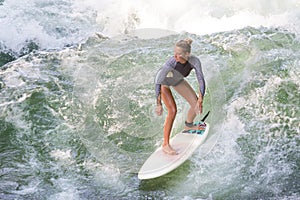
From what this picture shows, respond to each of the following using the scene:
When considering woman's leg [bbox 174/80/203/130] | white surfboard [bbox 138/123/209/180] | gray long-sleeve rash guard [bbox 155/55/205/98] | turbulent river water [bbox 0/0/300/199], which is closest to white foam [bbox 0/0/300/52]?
turbulent river water [bbox 0/0/300/199]

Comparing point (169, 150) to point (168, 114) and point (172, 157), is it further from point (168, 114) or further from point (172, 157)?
point (168, 114)

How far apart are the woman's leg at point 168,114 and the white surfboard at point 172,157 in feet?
0.24

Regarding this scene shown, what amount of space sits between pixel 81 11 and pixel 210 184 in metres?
6.02

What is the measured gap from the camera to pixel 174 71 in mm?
4113

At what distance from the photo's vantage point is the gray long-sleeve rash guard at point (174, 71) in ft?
13.3

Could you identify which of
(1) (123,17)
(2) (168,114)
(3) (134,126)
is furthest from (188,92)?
(1) (123,17)

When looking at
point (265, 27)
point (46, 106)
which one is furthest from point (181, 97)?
point (265, 27)

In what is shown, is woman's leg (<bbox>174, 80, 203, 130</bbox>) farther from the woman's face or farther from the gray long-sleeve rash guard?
the woman's face

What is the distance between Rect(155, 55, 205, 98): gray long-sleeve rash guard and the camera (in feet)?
13.3

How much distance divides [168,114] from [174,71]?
1.69ft

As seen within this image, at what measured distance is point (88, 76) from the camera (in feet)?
15.7

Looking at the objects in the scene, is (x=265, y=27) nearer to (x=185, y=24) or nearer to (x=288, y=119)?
(x=185, y=24)

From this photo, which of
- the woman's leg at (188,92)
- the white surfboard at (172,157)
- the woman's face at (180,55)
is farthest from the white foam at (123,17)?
the woman's face at (180,55)

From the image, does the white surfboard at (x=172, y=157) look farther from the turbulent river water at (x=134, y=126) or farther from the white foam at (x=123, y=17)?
the white foam at (x=123, y=17)
